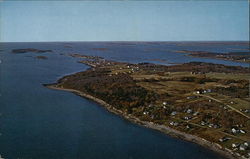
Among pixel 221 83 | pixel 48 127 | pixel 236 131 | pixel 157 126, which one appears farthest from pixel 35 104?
pixel 221 83

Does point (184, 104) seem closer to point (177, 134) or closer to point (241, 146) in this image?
point (177, 134)

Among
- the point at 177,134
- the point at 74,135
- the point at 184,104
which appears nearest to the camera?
the point at 74,135

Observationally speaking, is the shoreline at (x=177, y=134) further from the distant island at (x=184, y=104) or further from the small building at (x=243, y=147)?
the small building at (x=243, y=147)

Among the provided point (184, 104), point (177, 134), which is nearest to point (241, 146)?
point (177, 134)

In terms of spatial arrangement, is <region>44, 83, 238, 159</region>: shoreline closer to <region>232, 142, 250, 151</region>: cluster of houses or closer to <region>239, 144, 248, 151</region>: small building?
<region>232, 142, 250, 151</region>: cluster of houses

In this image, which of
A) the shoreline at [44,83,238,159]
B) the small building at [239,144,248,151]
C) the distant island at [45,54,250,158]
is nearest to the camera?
the small building at [239,144,248,151]

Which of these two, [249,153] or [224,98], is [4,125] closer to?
[249,153]

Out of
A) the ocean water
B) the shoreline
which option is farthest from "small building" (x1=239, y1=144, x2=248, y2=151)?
the ocean water

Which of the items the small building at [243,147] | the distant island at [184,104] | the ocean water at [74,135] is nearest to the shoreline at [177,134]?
the distant island at [184,104]
